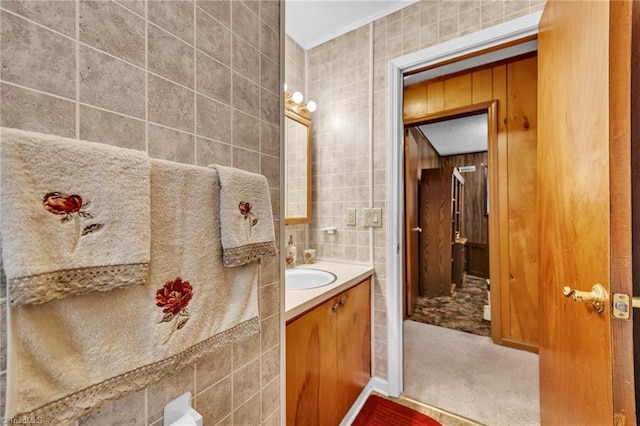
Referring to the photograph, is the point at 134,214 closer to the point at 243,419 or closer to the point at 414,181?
the point at 243,419

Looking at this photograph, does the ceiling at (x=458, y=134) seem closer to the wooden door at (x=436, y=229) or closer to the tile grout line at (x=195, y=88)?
the wooden door at (x=436, y=229)

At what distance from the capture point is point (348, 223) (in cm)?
177

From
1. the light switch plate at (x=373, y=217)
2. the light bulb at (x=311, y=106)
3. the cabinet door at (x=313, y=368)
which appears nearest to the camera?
the cabinet door at (x=313, y=368)

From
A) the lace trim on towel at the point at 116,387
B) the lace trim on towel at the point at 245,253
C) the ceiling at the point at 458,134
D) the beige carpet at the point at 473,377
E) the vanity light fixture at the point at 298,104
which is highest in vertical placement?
the ceiling at the point at 458,134

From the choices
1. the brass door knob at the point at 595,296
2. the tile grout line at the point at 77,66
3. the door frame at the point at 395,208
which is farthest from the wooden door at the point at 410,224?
the tile grout line at the point at 77,66

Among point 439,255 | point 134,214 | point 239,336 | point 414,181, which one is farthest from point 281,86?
point 439,255

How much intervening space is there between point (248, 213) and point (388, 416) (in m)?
1.48

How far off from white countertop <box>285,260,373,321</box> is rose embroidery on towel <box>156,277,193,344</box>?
1.51 ft

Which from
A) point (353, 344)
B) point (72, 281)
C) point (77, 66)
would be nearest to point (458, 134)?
point (353, 344)

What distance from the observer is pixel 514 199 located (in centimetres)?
220

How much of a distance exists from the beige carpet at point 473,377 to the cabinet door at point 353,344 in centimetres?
38

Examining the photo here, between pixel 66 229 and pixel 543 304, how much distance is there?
1.72 m

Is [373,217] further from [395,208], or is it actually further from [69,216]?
[69,216]

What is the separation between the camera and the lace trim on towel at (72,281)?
1.19 ft
